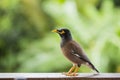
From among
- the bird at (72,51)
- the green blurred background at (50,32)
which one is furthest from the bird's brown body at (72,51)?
the green blurred background at (50,32)

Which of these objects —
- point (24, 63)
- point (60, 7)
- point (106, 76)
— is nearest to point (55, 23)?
point (60, 7)

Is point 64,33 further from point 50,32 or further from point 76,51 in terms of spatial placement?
point 50,32

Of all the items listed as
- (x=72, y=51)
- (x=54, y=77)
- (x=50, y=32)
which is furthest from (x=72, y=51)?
(x=50, y=32)

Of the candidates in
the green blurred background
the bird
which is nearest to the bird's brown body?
the bird

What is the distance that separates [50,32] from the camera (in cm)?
307

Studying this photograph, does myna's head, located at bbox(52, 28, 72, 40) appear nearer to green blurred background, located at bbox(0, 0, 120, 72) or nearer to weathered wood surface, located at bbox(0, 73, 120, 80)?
weathered wood surface, located at bbox(0, 73, 120, 80)

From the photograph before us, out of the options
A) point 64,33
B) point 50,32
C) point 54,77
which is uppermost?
point 64,33

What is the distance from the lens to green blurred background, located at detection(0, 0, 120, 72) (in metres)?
2.96

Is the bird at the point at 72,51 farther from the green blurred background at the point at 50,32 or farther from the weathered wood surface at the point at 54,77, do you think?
the green blurred background at the point at 50,32

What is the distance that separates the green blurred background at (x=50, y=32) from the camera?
9.71ft

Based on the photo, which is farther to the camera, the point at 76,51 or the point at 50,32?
the point at 50,32

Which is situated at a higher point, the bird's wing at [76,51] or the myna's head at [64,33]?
the myna's head at [64,33]

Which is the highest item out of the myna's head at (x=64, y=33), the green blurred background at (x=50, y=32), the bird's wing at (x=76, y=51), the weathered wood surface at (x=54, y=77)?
the myna's head at (x=64, y=33)

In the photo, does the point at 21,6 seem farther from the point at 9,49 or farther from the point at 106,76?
the point at 106,76
